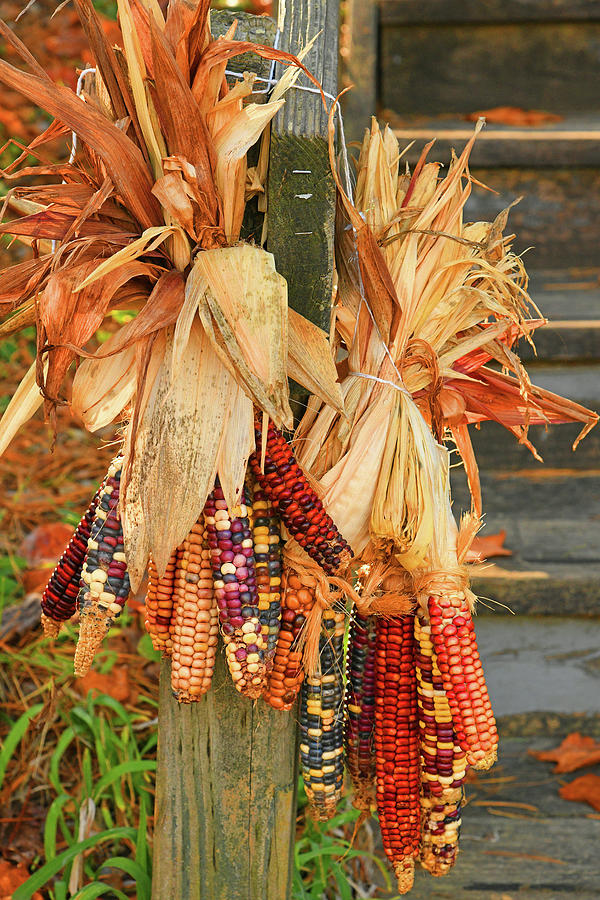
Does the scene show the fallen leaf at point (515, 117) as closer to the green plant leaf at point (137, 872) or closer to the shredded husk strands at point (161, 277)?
the shredded husk strands at point (161, 277)

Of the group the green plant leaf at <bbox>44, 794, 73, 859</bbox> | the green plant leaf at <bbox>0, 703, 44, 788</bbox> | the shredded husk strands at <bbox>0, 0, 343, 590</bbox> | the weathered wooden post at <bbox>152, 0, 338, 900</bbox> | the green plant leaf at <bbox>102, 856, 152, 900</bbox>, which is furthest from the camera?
the green plant leaf at <bbox>0, 703, 44, 788</bbox>

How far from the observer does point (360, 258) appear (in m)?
0.79

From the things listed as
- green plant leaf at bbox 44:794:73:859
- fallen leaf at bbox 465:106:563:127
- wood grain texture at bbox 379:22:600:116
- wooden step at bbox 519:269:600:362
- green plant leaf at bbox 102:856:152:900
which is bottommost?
green plant leaf at bbox 102:856:152:900

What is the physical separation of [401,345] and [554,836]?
108 centimetres

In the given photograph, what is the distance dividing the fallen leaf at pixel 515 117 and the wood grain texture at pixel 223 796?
175 cm

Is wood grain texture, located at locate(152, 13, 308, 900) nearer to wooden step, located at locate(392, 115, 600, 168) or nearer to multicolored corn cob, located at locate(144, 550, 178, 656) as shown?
multicolored corn cob, located at locate(144, 550, 178, 656)

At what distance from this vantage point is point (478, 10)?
2096mm

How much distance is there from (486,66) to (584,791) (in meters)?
1.73

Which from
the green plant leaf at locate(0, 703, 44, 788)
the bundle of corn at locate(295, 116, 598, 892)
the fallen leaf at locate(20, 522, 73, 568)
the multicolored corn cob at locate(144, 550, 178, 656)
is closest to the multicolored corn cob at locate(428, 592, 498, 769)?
the bundle of corn at locate(295, 116, 598, 892)

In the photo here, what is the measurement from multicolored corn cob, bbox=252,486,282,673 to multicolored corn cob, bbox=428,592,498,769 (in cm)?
17

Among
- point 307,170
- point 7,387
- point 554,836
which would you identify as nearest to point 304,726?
point 307,170

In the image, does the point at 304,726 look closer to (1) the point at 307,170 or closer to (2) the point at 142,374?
(2) the point at 142,374

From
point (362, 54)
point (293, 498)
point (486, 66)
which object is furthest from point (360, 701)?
point (486, 66)

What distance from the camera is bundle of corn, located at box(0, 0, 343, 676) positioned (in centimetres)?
66
